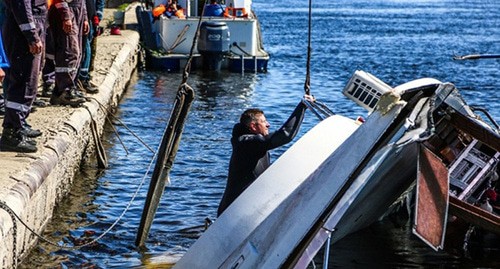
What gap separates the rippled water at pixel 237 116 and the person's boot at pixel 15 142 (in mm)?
788

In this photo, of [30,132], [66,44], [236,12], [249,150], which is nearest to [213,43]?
[236,12]

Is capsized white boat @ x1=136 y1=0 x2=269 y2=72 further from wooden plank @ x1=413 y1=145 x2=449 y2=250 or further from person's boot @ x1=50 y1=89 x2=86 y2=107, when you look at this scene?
wooden plank @ x1=413 y1=145 x2=449 y2=250

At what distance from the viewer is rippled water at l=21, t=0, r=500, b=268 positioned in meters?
9.80

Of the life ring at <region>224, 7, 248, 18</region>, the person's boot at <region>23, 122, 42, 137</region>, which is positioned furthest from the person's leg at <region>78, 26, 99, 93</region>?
the life ring at <region>224, 7, 248, 18</region>

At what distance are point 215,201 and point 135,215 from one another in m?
1.19

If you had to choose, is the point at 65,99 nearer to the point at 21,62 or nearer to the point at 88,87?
the point at 88,87

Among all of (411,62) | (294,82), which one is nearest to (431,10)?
(411,62)

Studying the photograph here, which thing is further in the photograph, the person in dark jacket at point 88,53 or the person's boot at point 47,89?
the person in dark jacket at point 88,53

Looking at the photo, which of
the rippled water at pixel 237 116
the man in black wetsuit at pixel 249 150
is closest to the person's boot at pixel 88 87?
the rippled water at pixel 237 116

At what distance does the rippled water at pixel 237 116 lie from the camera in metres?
9.80

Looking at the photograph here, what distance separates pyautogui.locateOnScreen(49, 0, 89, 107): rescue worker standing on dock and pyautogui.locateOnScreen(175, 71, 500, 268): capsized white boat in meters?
4.98

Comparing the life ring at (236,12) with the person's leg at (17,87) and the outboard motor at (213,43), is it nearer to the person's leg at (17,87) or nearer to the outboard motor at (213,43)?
the outboard motor at (213,43)

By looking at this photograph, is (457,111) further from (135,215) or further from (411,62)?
(411,62)

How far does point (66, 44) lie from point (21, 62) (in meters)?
2.49
